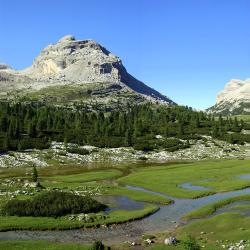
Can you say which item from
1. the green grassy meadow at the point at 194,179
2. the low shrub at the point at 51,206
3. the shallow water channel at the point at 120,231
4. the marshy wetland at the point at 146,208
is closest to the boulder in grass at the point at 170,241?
the marshy wetland at the point at 146,208

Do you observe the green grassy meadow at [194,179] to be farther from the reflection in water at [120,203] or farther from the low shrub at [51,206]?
the low shrub at [51,206]

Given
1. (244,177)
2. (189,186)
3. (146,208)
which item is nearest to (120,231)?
(146,208)

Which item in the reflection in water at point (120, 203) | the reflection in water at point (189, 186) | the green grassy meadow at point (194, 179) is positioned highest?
the green grassy meadow at point (194, 179)

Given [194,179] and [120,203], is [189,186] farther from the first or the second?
[120,203]

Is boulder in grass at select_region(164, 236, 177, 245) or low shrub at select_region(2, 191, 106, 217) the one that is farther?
low shrub at select_region(2, 191, 106, 217)

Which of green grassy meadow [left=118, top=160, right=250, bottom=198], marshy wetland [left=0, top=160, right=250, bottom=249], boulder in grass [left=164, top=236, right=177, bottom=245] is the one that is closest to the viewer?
boulder in grass [left=164, top=236, right=177, bottom=245]

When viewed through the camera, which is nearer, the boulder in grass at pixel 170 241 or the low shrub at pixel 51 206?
the boulder in grass at pixel 170 241

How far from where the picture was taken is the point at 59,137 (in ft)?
543

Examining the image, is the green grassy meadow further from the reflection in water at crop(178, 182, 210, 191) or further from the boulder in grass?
the boulder in grass

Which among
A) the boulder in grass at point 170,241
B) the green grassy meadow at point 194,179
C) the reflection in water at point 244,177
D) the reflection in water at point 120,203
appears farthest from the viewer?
the reflection in water at point 244,177

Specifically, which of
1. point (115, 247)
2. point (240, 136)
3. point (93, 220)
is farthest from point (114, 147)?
point (115, 247)

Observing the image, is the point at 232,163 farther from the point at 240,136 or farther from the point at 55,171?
the point at 240,136

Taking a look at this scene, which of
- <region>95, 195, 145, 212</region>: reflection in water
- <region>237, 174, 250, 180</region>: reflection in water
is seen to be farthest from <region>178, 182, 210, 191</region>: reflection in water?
<region>95, 195, 145, 212</region>: reflection in water

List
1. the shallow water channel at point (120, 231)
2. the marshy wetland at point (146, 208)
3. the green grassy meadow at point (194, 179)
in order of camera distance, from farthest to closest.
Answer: the green grassy meadow at point (194, 179)
the marshy wetland at point (146, 208)
the shallow water channel at point (120, 231)
